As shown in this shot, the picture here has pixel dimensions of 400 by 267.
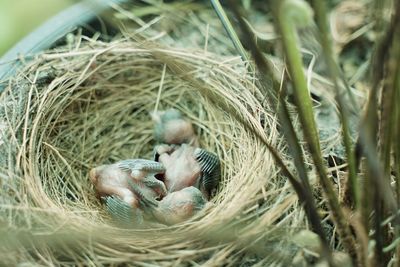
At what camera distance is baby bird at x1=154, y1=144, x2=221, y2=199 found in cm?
92

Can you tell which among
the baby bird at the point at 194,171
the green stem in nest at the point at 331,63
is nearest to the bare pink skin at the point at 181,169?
the baby bird at the point at 194,171

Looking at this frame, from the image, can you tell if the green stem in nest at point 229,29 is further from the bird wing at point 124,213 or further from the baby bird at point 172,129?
the bird wing at point 124,213

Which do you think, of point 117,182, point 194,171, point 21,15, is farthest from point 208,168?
point 21,15

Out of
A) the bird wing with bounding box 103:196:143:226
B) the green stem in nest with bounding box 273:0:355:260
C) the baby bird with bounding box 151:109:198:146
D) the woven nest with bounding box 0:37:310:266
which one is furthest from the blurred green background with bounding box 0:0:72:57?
the green stem in nest with bounding box 273:0:355:260

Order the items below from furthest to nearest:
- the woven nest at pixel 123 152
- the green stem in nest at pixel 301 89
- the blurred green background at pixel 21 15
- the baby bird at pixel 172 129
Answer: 1. the blurred green background at pixel 21 15
2. the baby bird at pixel 172 129
3. the woven nest at pixel 123 152
4. the green stem in nest at pixel 301 89

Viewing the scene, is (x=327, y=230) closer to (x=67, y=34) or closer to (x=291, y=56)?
(x=291, y=56)

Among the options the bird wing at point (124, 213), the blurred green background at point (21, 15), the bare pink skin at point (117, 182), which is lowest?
the bird wing at point (124, 213)

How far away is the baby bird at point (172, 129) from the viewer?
97 cm

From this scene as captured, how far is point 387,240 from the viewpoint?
0.76 m

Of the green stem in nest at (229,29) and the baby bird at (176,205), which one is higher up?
the green stem in nest at (229,29)

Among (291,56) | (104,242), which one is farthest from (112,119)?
(291,56)

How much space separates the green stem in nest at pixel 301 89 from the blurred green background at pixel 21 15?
60cm

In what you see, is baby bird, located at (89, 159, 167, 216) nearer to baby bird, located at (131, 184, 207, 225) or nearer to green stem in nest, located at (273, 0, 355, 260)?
baby bird, located at (131, 184, 207, 225)

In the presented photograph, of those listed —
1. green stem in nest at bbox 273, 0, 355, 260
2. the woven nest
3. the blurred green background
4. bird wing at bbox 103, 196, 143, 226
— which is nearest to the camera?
green stem in nest at bbox 273, 0, 355, 260
